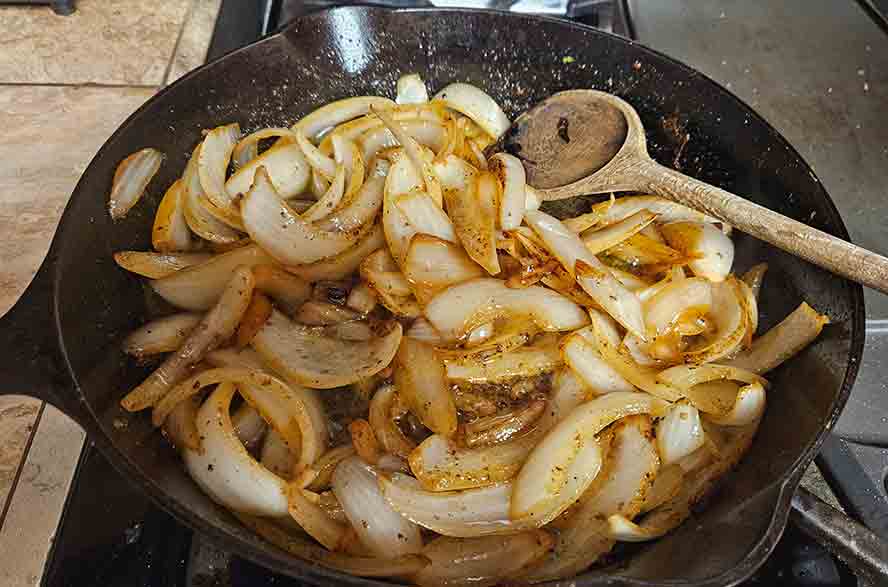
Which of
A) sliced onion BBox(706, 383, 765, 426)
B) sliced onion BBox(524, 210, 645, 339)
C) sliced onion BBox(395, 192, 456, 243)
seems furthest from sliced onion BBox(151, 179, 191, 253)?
sliced onion BBox(706, 383, 765, 426)

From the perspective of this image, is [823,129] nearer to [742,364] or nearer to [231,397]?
[742,364]

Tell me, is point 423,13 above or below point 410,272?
above

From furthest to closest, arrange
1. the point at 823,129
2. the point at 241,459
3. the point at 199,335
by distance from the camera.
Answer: the point at 823,129, the point at 199,335, the point at 241,459

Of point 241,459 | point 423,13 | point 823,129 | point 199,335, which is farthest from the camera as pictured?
point 823,129

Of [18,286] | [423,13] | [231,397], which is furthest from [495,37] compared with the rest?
[18,286]

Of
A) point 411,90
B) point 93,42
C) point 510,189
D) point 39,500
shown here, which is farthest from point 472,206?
point 93,42

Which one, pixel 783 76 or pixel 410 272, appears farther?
pixel 783 76

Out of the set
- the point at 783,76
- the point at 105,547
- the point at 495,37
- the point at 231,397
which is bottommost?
the point at 105,547
